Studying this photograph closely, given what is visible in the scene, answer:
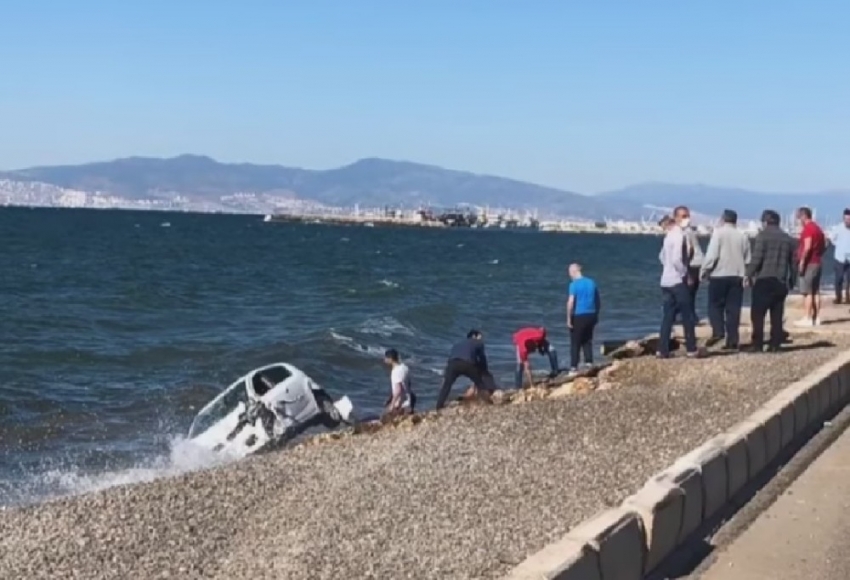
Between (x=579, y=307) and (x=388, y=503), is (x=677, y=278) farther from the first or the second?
(x=388, y=503)

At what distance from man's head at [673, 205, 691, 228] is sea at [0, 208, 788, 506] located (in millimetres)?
4797

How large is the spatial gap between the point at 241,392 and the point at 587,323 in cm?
486

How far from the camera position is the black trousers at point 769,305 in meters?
15.3

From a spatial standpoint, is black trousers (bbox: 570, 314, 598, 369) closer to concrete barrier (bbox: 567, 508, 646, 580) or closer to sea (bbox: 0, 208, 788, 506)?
sea (bbox: 0, 208, 788, 506)

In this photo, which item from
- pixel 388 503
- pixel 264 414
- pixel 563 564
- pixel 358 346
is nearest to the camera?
pixel 563 564

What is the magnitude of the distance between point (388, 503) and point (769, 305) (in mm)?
8847

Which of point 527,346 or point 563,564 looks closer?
point 563,564

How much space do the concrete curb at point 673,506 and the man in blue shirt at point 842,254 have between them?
11.8 metres

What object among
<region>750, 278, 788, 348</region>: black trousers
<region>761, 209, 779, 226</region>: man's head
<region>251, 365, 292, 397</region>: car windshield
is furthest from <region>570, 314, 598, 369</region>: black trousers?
<region>251, 365, 292, 397</region>: car windshield

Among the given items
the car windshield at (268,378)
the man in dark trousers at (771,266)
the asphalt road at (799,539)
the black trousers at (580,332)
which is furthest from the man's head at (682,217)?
the asphalt road at (799,539)

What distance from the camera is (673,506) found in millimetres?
6820

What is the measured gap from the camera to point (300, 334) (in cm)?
2930

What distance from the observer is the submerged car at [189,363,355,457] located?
1453cm

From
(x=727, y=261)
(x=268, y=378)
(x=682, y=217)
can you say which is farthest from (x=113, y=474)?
(x=727, y=261)
